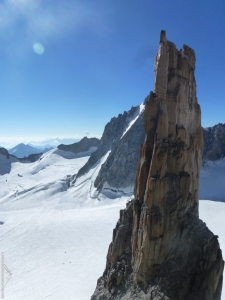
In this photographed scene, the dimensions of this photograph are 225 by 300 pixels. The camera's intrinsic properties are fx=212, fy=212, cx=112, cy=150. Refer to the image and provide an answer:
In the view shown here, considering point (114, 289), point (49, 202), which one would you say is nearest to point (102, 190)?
point (49, 202)

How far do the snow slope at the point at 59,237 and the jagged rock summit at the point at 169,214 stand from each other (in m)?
9.32

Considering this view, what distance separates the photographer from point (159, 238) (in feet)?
36.2

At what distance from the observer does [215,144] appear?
2608 inches

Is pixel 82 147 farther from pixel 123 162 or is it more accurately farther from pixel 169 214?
pixel 169 214

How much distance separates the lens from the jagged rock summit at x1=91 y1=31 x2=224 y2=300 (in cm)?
1089

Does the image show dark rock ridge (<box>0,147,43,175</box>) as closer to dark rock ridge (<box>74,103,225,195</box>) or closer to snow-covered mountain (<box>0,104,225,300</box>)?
snow-covered mountain (<box>0,104,225,300</box>)

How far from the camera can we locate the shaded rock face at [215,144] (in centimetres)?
6525

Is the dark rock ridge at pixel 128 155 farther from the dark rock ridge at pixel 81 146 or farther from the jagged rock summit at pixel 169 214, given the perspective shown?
the jagged rock summit at pixel 169 214

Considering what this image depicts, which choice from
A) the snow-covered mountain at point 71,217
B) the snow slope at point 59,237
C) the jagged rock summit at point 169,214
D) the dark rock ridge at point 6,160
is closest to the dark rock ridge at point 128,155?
the snow-covered mountain at point 71,217

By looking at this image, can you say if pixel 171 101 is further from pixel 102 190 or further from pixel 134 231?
pixel 102 190

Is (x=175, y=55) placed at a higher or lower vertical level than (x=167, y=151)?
higher

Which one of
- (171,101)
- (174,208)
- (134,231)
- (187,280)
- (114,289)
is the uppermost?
(171,101)

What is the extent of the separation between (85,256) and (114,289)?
52.3ft

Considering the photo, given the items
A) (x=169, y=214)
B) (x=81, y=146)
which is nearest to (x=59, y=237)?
(x=169, y=214)
